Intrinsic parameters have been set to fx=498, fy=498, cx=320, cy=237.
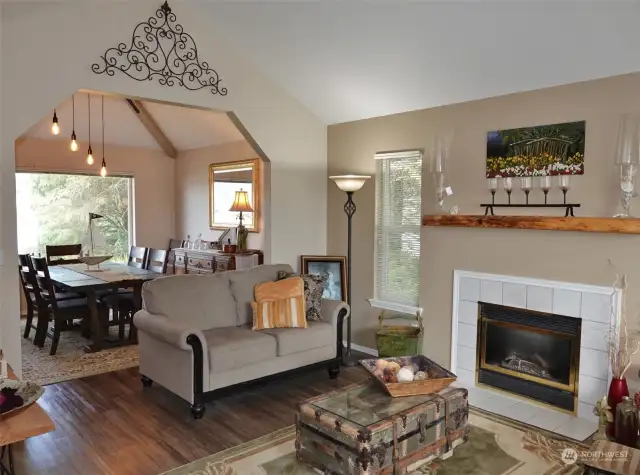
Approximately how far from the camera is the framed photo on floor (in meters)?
5.39

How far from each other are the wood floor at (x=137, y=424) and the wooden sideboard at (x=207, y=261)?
1.91 m

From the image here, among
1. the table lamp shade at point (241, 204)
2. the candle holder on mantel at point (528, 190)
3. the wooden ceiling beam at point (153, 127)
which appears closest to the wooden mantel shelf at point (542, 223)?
the candle holder on mantel at point (528, 190)

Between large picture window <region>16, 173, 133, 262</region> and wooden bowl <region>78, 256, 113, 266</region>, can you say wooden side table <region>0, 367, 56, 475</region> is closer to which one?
wooden bowl <region>78, 256, 113, 266</region>

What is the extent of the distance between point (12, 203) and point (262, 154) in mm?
2321

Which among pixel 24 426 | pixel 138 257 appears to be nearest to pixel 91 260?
pixel 138 257

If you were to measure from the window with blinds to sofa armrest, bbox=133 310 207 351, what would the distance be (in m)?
2.15

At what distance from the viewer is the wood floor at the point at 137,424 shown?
3006 millimetres

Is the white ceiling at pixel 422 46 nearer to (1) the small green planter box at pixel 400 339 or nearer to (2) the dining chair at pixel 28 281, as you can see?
(1) the small green planter box at pixel 400 339

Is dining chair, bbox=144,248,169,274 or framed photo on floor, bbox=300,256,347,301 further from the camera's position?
dining chair, bbox=144,248,169,274

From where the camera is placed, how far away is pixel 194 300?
4.16 metres

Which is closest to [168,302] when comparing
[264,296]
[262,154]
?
[264,296]

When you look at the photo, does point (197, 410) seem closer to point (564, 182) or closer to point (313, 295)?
point (313, 295)

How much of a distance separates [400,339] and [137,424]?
2.32 metres

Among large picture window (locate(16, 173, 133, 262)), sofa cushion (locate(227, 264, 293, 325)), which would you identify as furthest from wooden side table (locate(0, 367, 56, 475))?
large picture window (locate(16, 173, 133, 262))
